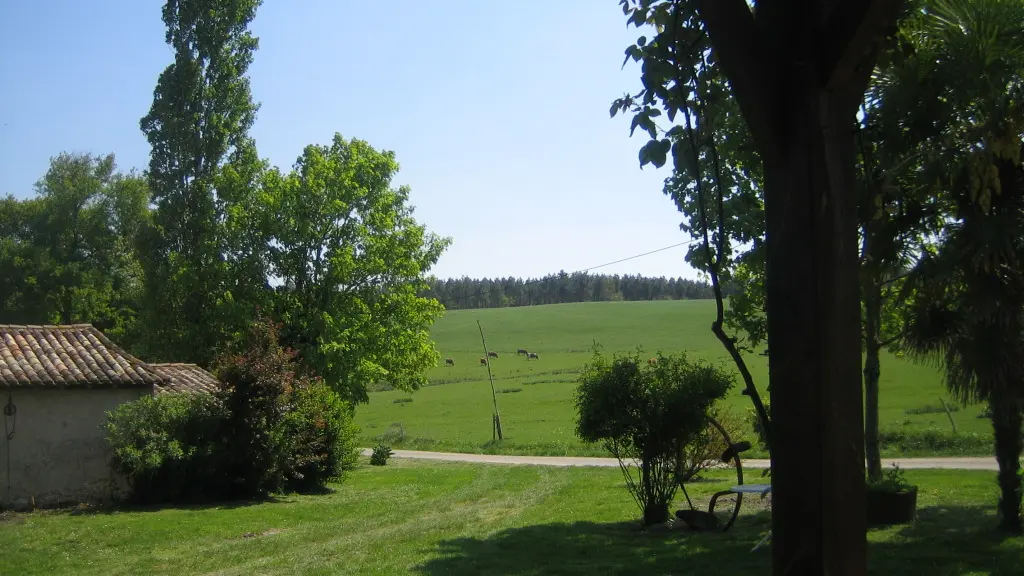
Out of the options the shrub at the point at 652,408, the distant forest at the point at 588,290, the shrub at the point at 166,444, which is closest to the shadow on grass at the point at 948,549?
the shrub at the point at 652,408

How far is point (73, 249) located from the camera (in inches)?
2119

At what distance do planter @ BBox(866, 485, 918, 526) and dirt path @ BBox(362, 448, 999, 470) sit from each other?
12.9 meters

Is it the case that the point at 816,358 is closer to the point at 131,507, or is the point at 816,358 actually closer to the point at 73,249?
the point at 131,507

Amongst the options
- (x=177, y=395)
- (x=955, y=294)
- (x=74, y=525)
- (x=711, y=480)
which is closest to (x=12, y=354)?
(x=177, y=395)

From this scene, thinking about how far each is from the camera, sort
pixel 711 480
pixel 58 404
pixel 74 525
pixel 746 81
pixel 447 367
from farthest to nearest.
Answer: pixel 447 367
pixel 711 480
pixel 58 404
pixel 74 525
pixel 746 81

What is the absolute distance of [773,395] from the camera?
98.7 inches

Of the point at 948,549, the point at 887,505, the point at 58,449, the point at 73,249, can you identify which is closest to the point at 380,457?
the point at 58,449

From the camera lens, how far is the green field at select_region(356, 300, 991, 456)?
3872 centimetres

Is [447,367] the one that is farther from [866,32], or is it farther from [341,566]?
[866,32]

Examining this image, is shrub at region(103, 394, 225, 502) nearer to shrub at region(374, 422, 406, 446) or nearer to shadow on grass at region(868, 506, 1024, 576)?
shadow on grass at region(868, 506, 1024, 576)

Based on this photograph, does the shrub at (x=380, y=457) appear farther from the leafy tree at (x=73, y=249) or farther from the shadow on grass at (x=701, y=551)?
the leafy tree at (x=73, y=249)

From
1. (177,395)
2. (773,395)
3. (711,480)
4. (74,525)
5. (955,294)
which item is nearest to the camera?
(773,395)

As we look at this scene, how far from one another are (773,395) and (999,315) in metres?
9.01

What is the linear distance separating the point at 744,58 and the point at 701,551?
32.6 ft
